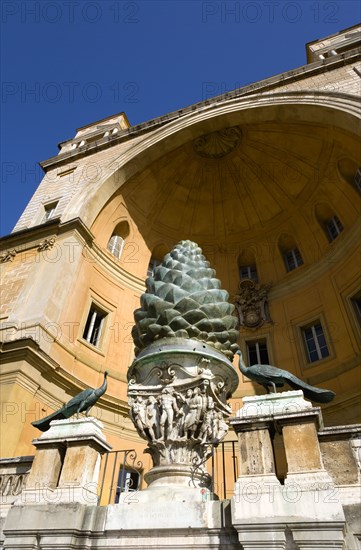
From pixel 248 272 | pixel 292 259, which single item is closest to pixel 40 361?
pixel 248 272

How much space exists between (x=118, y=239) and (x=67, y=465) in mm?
14566

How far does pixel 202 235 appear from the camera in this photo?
63.8 ft

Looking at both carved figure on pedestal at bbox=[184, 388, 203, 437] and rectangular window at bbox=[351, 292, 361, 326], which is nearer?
carved figure on pedestal at bbox=[184, 388, 203, 437]

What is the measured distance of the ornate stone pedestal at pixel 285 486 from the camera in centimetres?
305

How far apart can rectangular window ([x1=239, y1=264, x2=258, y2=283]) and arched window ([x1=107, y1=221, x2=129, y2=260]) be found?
567 centimetres

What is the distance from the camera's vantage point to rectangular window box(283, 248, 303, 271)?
56.3 ft

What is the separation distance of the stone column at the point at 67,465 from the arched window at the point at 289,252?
14.2m

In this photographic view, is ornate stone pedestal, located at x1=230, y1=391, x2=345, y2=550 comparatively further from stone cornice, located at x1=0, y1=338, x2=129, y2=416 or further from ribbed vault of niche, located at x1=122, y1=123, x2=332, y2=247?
ribbed vault of niche, located at x1=122, y1=123, x2=332, y2=247

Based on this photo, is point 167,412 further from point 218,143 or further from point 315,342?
point 218,143

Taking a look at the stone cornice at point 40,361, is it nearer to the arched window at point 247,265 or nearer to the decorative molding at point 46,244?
the decorative molding at point 46,244

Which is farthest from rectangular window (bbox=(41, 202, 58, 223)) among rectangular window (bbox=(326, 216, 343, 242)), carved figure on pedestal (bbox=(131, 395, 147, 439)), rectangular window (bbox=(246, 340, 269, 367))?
carved figure on pedestal (bbox=(131, 395, 147, 439))

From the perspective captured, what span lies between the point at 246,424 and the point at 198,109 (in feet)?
57.3

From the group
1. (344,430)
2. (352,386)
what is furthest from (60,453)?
(352,386)

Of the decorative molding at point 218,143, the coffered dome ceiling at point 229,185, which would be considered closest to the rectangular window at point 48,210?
the coffered dome ceiling at point 229,185
